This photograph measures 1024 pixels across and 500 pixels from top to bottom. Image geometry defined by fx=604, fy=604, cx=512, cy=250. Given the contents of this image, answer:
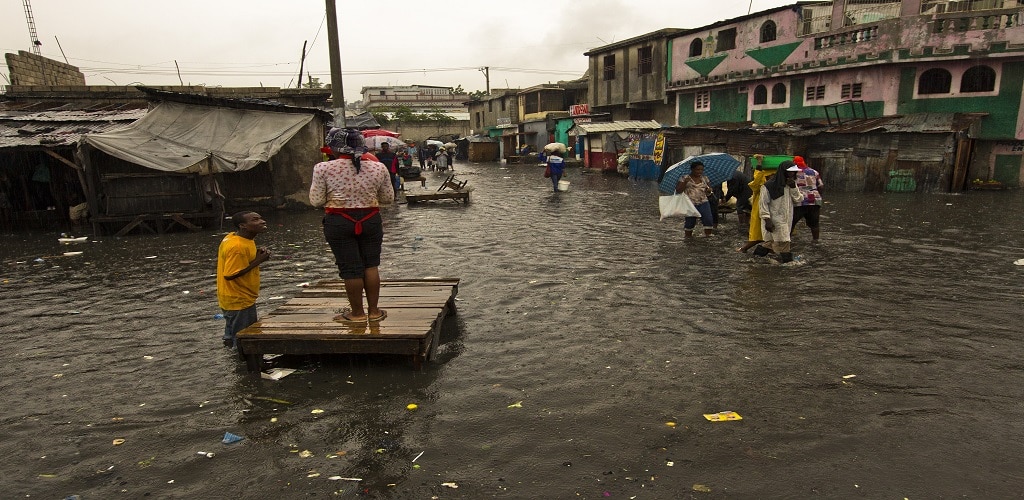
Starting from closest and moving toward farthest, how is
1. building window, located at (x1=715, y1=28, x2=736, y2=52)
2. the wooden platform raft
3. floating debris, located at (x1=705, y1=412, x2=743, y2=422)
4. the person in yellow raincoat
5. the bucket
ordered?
1. floating debris, located at (x1=705, y1=412, x2=743, y2=422)
2. the wooden platform raft
3. the person in yellow raincoat
4. the bucket
5. building window, located at (x1=715, y1=28, x2=736, y2=52)

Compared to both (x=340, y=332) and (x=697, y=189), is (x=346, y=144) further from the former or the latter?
(x=697, y=189)

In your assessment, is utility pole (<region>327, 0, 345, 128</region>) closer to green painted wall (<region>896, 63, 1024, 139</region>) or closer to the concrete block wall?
the concrete block wall

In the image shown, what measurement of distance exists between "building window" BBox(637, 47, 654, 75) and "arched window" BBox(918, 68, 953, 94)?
14682mm

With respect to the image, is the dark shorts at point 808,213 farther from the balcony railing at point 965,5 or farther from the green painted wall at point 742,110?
the balcony railing at point 965,5

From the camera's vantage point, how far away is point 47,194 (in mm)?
15312

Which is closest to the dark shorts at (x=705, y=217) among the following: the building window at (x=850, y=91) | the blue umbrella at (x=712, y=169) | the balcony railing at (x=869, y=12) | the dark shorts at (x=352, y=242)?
the blue umbrella at (x=712, y=169)

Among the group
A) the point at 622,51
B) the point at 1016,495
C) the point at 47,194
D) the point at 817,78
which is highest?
the point at 622,51

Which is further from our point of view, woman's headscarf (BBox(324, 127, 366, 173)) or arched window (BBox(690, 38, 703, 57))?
arched window (BBox(690, 38, 703, 57))

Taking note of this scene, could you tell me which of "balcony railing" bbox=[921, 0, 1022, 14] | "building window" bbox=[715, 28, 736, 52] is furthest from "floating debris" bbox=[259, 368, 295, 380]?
"building window" bbox=[715, 28, 736, 52]

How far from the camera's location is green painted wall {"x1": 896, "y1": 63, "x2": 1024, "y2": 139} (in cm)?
1928

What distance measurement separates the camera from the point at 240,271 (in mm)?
5062

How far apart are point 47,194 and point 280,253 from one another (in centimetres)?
935

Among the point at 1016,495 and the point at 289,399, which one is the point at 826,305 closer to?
the point at 1016,495

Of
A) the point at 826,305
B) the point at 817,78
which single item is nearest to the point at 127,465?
the point at 826,305
